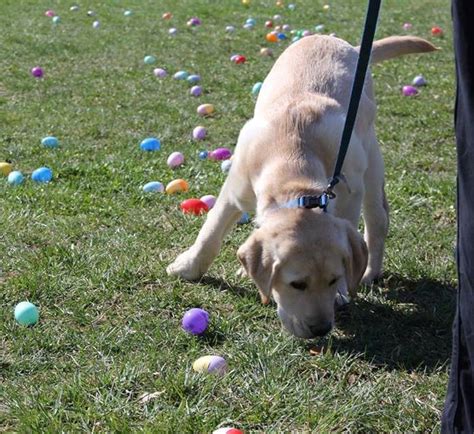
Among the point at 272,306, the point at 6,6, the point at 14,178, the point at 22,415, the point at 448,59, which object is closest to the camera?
the point at 22,415

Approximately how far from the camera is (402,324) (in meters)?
3.92

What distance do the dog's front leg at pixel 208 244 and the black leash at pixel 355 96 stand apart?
2.42 ft

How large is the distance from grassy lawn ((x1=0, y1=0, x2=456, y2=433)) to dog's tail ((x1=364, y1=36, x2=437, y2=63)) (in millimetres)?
990

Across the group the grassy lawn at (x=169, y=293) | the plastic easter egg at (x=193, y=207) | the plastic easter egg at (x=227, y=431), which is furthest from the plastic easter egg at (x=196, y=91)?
the plastic easter egg at (x=227, y=431)

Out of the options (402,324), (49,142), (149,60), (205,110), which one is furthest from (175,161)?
(149,60)

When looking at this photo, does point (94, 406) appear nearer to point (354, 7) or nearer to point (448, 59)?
point (448, 59)

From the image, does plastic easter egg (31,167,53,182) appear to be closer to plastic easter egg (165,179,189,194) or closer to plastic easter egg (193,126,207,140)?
plastic easter egg (165,179,189,194)

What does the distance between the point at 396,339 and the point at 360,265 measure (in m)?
0.46

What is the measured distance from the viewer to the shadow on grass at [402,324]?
3594 millimetres

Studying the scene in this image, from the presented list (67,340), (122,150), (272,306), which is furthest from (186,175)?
(67,340)

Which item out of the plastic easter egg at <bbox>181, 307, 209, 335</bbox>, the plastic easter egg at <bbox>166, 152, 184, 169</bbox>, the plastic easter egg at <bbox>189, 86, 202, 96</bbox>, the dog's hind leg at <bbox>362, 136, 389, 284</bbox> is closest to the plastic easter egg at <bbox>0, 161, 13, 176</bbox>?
the plastic easter egg at <bbox>166, 152, 184, 169</bbox>

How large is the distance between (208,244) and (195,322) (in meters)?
0.76

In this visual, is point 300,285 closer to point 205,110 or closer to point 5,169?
point 5,169

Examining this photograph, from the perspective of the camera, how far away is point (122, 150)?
6.53 m
